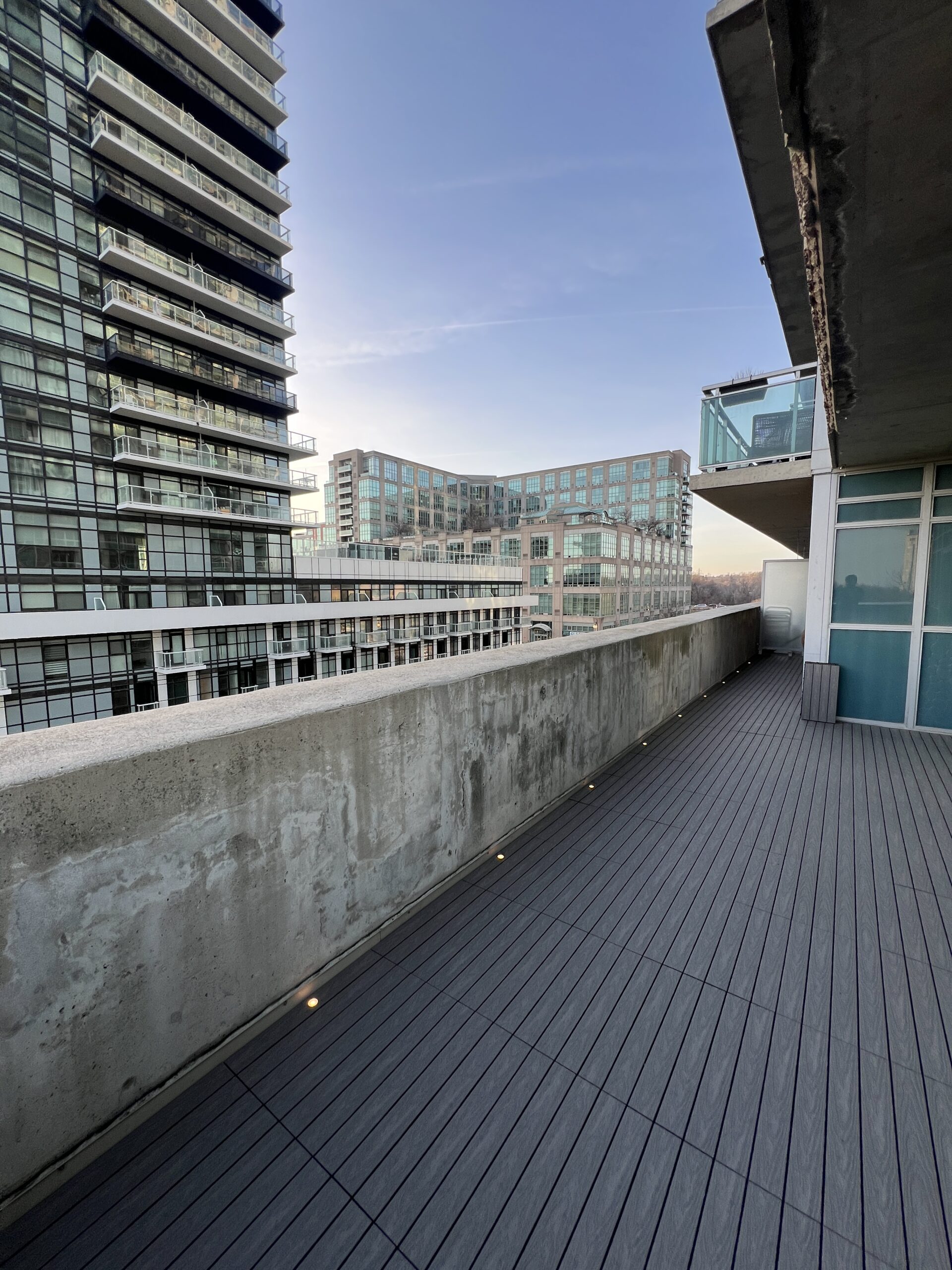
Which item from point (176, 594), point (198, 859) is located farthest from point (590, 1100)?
point (176, 594)

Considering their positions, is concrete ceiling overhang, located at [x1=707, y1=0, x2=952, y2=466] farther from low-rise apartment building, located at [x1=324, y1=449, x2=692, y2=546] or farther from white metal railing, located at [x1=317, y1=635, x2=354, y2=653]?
low-rise apartment building, located at [x1=324, y1=449, x2=692, y2=546]

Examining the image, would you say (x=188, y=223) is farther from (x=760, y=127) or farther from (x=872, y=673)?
(x=872, y=673)

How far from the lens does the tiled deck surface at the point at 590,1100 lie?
54.9 inches

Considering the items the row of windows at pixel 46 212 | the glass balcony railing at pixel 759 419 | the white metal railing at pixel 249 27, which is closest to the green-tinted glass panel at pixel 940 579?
the glass balcony railing at pixel 759 419

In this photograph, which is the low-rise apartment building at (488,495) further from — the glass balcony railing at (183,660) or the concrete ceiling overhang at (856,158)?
the concrete ceiling overhang at (856,158)

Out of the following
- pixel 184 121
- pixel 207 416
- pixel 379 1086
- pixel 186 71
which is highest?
pixel 186 71

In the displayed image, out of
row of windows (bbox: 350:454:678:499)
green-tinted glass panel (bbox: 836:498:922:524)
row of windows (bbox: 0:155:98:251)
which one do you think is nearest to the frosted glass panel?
green-tinted glass panel (bbox: 836:498:922:524)

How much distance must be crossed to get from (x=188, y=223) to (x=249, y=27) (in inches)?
370

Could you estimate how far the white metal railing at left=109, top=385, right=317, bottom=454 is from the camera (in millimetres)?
19078

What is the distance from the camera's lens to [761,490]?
7594mm

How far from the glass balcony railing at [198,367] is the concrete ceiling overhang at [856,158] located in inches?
941

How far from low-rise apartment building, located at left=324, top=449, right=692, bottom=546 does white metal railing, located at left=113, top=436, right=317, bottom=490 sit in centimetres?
4096

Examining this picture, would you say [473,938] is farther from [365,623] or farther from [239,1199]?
[365,623]

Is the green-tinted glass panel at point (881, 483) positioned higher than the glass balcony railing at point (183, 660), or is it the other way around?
the green-tinted glass panel at point (881, 483)
